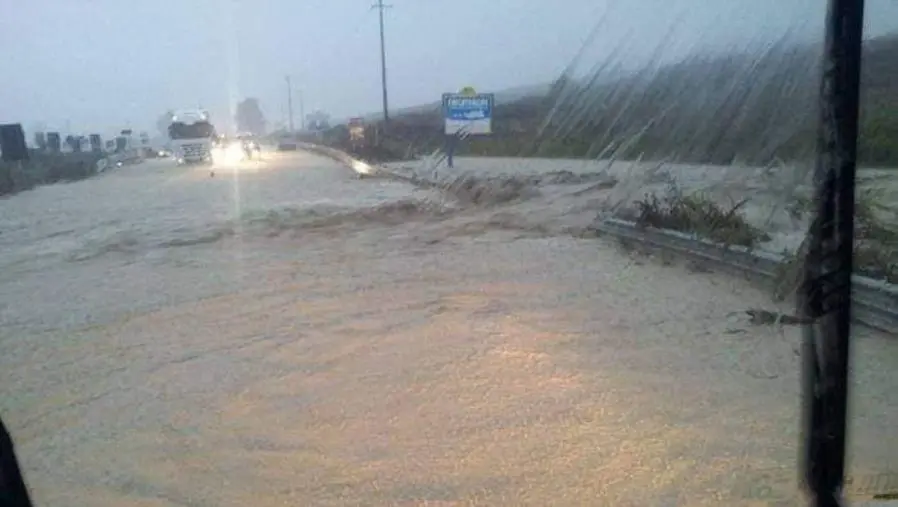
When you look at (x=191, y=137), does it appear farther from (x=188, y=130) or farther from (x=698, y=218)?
(x=698, y=218)

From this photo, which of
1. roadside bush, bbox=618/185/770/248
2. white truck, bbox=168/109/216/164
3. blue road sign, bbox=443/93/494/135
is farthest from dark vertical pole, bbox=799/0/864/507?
white truck, bbox=168/109/216/164

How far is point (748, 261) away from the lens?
959cm

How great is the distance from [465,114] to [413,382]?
88.1 feet

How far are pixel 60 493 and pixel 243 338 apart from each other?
3402mm

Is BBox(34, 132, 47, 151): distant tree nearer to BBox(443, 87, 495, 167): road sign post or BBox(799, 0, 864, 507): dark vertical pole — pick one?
BBox(443, 87, 495, 167): road sign post

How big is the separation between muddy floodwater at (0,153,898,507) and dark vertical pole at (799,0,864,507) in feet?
1.40

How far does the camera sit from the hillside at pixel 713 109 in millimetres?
7805

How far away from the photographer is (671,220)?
12.4 meters

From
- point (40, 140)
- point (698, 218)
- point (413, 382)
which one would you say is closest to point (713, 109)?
point (698, 218)

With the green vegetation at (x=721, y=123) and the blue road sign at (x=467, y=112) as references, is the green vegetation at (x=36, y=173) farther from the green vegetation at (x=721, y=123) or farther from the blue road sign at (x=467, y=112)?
the green vegetation at (x=721, y=123)

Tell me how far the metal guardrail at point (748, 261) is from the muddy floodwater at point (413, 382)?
0.22 m

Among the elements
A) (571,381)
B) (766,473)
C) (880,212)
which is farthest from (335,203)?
(766,473)

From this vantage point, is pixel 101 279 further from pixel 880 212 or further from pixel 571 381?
pixel 880 212

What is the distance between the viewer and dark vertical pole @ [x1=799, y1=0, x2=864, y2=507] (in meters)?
2.69
